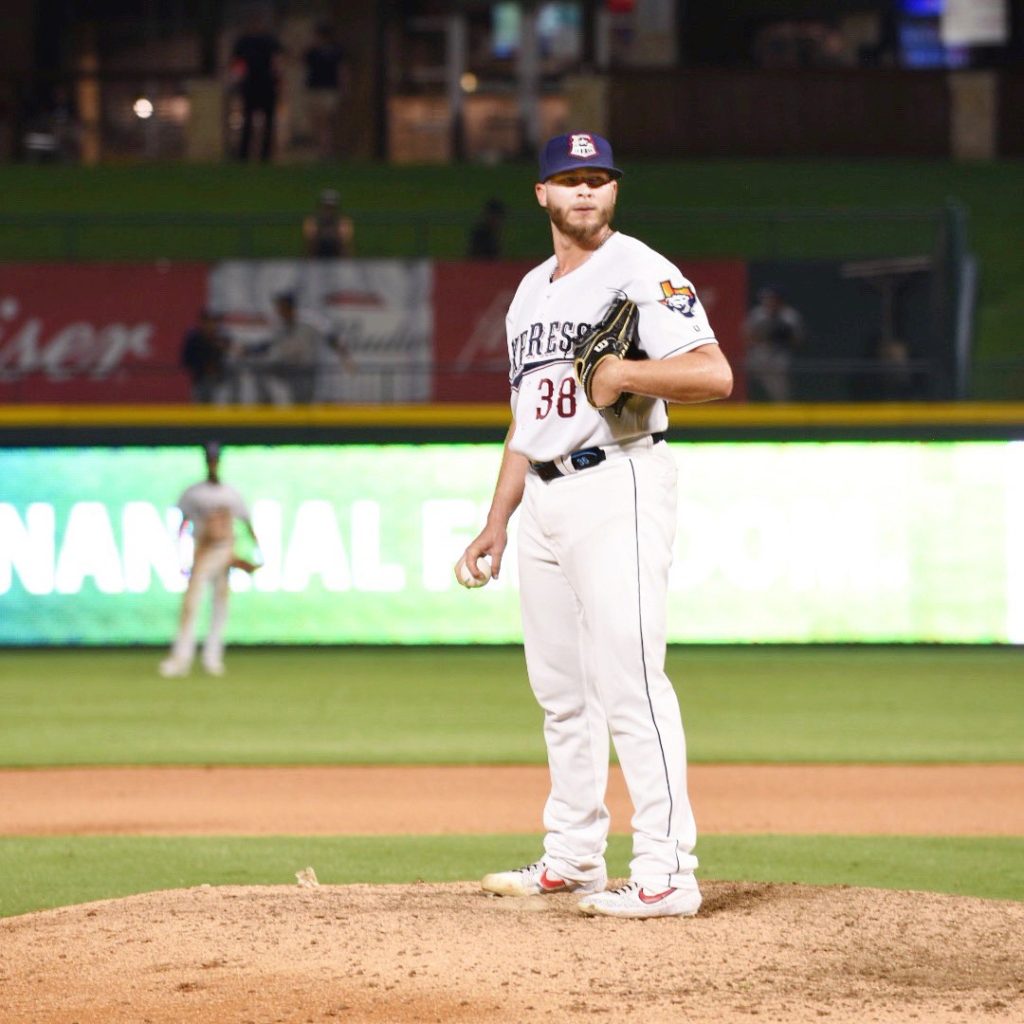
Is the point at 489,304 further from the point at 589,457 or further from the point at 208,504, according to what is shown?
the point at 589,457

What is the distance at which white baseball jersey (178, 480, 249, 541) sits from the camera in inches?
598

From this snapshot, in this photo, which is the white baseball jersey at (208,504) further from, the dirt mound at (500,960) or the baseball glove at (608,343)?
the baseball glove at (608,343)

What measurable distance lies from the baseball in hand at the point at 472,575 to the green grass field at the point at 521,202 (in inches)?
624

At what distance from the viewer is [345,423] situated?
17312 mm

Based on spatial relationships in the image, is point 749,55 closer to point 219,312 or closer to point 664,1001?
point 219,312

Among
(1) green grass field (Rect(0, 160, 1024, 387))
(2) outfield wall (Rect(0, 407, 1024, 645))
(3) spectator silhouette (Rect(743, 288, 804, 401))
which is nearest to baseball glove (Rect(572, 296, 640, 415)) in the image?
(2) outfield wall (Rect(0, 407, 1024, 645))

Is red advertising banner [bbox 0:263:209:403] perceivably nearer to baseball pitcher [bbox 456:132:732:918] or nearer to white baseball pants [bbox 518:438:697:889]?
baseball pitcher [bbox 456:132:732:918]

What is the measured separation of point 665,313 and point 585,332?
0.25 metres

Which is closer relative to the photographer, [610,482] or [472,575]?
[610,482]

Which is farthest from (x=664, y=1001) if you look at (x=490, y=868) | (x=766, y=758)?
(x=766, y=758)

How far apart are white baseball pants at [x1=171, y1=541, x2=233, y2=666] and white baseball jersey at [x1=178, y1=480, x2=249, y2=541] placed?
0.46ft

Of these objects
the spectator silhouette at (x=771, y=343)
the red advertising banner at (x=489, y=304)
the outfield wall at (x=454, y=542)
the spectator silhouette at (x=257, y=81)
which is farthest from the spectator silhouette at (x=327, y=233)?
the spectator silhouette at (x=257, y=81)

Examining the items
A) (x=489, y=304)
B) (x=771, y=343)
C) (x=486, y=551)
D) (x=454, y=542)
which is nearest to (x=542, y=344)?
(x=486, y=551)

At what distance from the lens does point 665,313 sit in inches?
218
